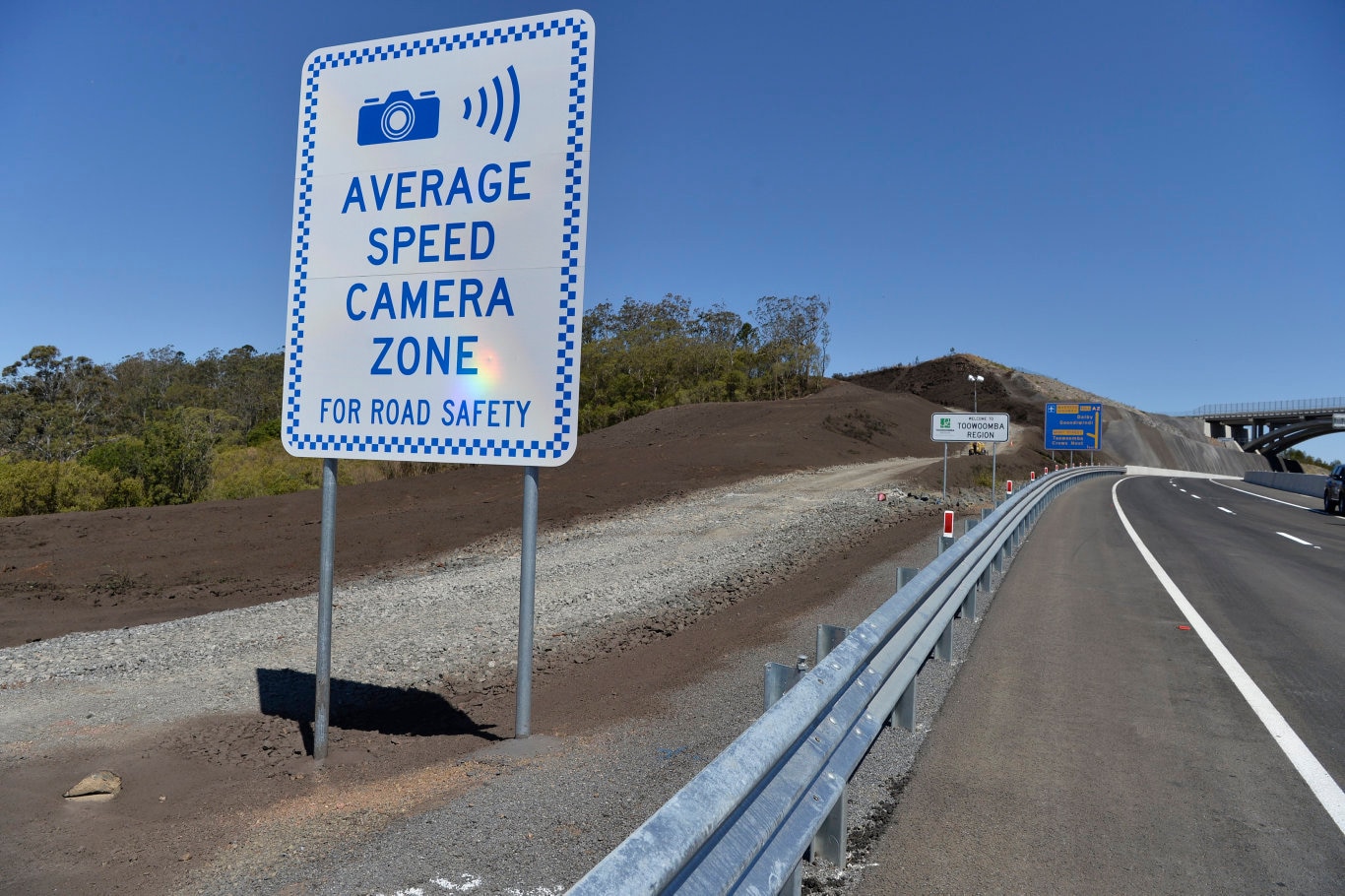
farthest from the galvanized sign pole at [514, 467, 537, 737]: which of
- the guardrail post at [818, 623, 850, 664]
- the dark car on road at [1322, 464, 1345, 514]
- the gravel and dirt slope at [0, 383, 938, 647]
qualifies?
the dark car on road at [1322, 464, 1345, 514]

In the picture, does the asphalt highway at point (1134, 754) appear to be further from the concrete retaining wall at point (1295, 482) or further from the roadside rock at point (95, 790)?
the concrete retaining wall at point (1295, 482)

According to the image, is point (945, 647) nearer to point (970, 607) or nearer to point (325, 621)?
point (970, 607)

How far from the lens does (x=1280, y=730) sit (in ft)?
17.6

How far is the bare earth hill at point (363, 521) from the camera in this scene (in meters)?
14.2

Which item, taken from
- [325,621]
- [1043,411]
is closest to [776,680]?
[325,621]

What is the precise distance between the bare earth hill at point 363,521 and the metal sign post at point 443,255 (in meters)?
8.82

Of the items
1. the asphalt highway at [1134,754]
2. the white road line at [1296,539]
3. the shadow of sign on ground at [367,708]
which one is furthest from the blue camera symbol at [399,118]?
the white road line at [1296,539]

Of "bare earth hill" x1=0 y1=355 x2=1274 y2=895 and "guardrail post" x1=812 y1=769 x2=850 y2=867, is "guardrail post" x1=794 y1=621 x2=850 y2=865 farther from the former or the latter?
"bare earth hill" x1=0 y1=355 x2=1274 y2=895

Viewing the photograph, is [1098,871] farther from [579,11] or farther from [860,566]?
[860,566]

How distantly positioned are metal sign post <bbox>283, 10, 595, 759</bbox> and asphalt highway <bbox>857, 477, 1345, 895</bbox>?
266cm

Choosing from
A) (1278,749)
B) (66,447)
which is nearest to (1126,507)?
(1278,749)

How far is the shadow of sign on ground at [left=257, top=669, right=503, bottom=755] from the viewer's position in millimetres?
6172

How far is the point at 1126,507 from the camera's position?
2808 centimetres

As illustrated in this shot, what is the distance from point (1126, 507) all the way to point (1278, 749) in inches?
1018
